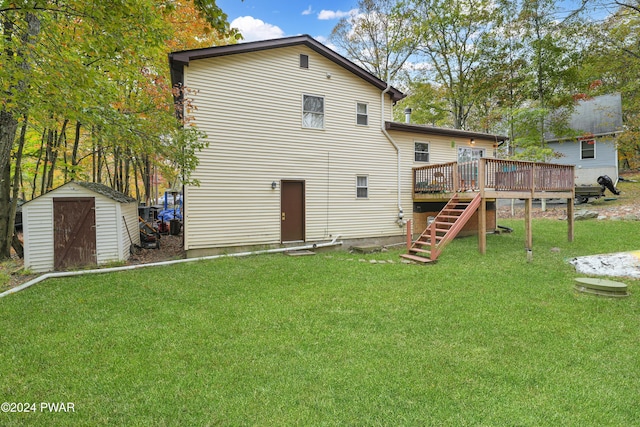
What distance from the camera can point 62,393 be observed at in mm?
2832

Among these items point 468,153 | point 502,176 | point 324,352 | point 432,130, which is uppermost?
point 432,130

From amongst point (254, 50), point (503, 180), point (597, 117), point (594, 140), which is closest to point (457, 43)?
point (597, 117)

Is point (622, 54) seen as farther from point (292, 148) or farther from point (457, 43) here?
point (292, 148)

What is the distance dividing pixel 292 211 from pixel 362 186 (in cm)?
291

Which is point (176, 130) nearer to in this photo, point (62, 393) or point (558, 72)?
point (62, 393)

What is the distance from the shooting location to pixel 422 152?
1280 cm

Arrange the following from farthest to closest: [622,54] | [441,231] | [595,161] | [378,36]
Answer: [378,36], [595,161], [622,54], [441,231]

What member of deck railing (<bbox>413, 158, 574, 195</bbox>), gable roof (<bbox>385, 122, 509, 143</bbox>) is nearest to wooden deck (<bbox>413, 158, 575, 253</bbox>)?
deck railing (<bbox>413, 158, 574, 195</bbox>)

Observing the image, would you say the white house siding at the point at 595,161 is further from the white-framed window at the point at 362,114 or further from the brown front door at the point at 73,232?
the brown front door at the point at 73,232

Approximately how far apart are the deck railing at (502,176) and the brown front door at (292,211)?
4.93m

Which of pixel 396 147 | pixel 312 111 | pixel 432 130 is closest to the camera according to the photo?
pixel 312 111

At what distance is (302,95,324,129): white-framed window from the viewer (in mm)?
10719

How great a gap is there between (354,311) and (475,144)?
11887 mm

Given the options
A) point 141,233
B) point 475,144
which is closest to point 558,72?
point 475,144
